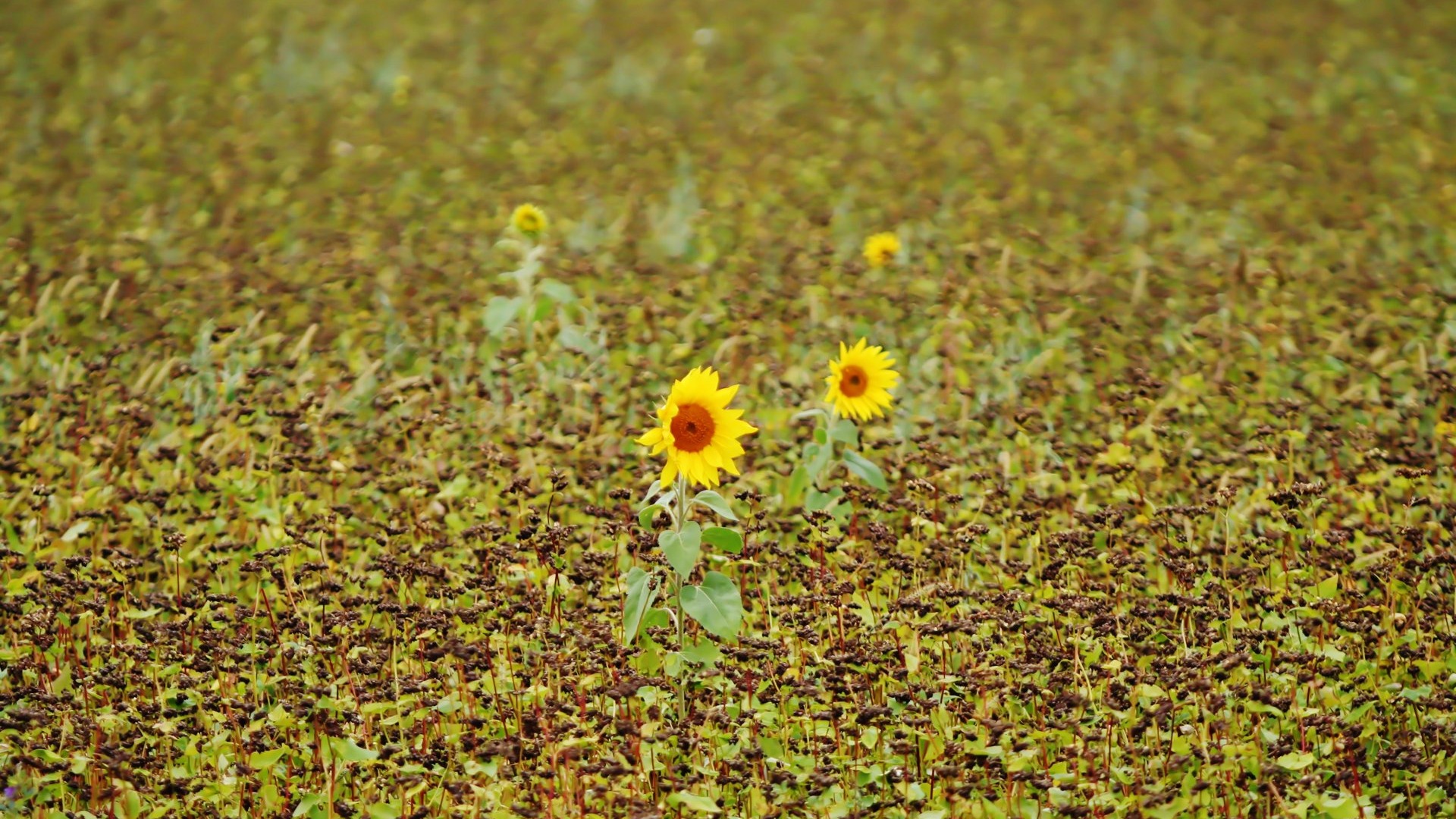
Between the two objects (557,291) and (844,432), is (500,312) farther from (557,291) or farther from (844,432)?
(844,432)

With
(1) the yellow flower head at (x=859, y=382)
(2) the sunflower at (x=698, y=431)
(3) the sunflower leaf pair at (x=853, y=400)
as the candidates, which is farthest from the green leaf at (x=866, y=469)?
(2) the sunflower at (x=698, y=431)

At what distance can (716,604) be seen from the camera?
11.5 feet

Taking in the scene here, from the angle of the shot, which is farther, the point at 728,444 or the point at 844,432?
the point at 844,432

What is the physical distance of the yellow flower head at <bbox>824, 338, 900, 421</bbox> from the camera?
14.0 ft

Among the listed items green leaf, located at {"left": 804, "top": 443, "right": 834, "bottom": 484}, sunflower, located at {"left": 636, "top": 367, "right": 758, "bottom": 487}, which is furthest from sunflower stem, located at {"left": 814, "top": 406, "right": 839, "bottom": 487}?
sunflower, located at {"left": 636, "top": 367, "right": 758, "bottom": 487}

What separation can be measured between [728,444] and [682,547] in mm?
297

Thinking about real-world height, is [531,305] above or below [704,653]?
below

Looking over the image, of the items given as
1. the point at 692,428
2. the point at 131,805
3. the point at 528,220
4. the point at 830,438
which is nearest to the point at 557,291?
the point at 528,220

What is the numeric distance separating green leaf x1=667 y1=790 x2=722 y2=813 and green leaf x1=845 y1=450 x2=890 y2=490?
1396 millimetres

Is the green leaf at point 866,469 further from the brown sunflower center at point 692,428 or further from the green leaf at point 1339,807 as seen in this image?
the green leaf at point 1339,807

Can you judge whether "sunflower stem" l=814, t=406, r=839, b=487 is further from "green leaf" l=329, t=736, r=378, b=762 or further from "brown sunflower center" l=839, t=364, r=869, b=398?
"green leaf" l=329, t=736, r=378, b=762

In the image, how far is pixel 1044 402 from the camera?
208 inches

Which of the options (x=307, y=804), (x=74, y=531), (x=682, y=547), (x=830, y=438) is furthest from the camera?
(x=830, y=438)

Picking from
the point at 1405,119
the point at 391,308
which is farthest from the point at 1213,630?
the point at 1405,119
